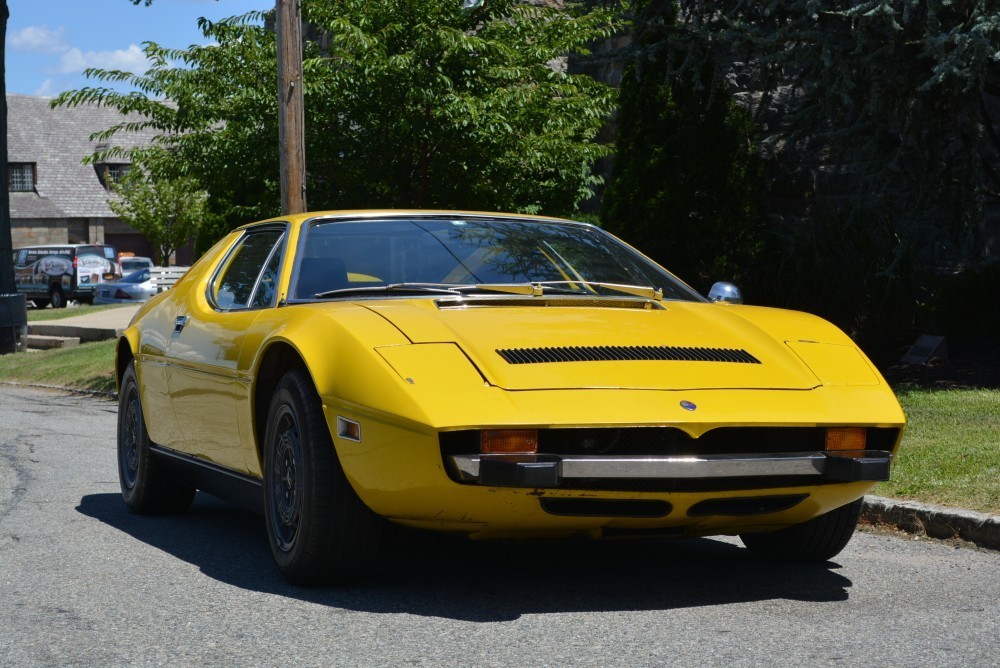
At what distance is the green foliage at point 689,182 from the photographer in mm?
14922

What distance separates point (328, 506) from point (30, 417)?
9.06m

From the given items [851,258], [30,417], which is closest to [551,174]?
[851,258]

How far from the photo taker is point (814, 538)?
545 centimetres

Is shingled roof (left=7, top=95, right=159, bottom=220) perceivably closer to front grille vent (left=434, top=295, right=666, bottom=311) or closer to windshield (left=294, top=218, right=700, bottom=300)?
windshield (left=294, top=218, right=700, bottom=300)

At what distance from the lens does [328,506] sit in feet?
15.6

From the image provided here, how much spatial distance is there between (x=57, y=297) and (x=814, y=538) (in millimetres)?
40965

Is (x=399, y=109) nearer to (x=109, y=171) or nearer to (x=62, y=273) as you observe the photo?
(x=62, y=273)

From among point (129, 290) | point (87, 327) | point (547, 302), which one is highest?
point (547, 302)

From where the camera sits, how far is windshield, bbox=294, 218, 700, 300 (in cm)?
568

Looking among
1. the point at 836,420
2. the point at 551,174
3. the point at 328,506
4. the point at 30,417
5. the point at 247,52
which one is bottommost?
the point at 30,417

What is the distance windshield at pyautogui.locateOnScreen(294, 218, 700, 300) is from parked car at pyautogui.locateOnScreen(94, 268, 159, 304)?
110 feet

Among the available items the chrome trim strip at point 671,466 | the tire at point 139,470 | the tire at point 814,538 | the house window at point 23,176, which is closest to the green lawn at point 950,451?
the tire at point 814,538

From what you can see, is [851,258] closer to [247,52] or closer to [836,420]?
[247,52]

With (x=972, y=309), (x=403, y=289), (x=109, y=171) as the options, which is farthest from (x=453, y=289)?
Result: (x=109, y=171)
